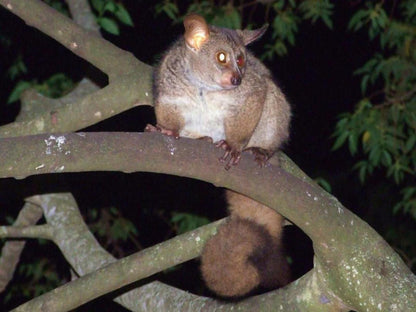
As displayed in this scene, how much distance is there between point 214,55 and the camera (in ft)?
13.1

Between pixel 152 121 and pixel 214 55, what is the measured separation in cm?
228

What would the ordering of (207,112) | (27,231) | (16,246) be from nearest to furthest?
(207,112) < (27,231) < (16,246)

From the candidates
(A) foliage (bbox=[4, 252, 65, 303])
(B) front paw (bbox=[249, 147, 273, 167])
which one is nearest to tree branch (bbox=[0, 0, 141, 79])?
(B) front paw (bbox=[249, 147, 273, 167])

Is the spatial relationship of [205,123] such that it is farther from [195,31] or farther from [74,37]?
[74,37]

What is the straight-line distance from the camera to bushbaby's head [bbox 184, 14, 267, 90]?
3.84 metres


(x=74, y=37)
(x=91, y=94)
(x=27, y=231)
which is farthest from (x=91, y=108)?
(x=27, y=231)

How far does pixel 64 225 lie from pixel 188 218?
1.77m

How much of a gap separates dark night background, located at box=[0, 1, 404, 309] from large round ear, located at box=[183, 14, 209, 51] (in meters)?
0.94

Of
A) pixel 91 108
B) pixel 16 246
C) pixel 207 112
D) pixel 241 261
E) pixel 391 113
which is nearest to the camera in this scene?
pixel 241 261

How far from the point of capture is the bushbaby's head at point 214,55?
12.6ft

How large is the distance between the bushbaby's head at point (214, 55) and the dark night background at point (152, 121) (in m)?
0.94

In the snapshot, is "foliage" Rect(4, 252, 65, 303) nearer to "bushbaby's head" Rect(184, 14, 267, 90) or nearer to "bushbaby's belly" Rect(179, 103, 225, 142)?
"bushbaby's belly" Rect(179, 103, 225, 142)

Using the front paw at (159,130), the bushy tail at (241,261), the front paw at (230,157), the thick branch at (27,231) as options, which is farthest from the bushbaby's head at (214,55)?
the thick branch at (27,231)

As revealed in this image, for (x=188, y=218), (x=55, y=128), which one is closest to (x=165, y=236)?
(x=188, y=218)
